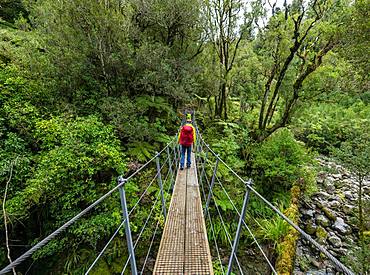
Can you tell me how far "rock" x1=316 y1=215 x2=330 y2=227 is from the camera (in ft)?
20.2

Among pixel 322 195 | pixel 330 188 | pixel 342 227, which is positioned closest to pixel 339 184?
pixel 330 188

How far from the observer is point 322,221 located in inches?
246

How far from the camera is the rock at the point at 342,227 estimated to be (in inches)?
233

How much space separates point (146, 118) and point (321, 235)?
538 centimetres

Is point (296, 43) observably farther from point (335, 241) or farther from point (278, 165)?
point (335, 241)

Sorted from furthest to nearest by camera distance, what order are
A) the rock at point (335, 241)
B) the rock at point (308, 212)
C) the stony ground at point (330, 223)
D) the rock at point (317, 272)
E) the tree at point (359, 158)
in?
the rock at point (308, 212), the rock at point (335, 241), the tree at point (359, 158), the stony ground at point (330, 223), the rock at point (317, 272)

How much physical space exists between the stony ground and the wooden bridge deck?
3.10 meters

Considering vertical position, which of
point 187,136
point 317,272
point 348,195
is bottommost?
point 317,272

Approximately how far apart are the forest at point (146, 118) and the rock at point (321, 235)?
31 mm

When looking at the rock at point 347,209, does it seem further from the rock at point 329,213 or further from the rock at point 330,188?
the rock at point 330,188

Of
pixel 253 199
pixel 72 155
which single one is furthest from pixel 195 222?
pixel 253 199

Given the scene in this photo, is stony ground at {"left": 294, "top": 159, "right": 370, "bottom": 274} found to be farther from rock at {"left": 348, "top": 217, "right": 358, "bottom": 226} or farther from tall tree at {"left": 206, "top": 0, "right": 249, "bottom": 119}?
tall tree at {"left": 206, "top": 0, "right": 249, "bottom": 119}

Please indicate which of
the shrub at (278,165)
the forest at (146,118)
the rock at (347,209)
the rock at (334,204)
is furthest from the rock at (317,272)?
the rock at (334,204)

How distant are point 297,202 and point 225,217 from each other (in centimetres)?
219
